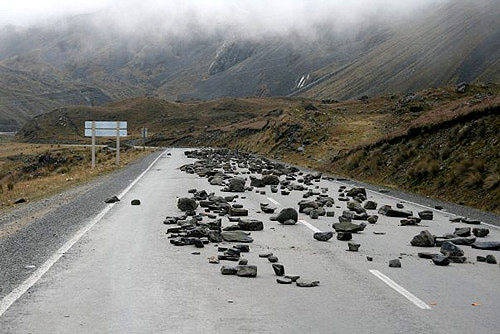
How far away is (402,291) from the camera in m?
7.53

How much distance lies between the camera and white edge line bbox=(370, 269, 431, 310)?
6.92 meters

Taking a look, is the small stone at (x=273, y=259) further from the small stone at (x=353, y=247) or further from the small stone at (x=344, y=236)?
the small stone at (x=344, y=236)

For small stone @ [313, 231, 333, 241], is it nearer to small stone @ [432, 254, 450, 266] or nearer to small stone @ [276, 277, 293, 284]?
small stone @ [432, 254, 450, 266]

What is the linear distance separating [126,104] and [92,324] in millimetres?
185927

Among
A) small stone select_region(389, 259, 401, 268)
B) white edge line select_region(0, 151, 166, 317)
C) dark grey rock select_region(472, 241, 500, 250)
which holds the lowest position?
white edge line select_region(0, 151, 166, 317)

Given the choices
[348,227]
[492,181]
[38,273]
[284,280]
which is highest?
[492,181]

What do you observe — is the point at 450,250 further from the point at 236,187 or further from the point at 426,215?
the point at 236,187

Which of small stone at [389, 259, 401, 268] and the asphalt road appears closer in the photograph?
the asphalt road

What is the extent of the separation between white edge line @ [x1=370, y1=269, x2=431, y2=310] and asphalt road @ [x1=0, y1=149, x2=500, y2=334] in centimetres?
1

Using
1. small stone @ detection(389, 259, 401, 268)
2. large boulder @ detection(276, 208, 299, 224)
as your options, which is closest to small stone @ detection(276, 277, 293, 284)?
small stone @ detection(389, 259, 401, 268)

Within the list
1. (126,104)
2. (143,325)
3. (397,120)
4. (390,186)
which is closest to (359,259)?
(143,325)

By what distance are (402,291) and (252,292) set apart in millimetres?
1944

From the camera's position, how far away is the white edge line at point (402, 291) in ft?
22.7

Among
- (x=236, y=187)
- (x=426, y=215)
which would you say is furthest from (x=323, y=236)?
(x=236, y=187)
